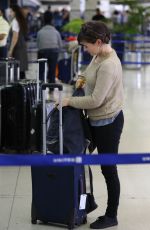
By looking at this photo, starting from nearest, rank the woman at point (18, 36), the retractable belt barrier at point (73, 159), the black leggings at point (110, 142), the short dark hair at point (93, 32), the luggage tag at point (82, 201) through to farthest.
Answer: the retractable belt barrier at point (73, 159), the short dark hair at point (93, 32), the black leggings at point (110, 142), the luggage tag at point (82, 201), the woman at point (18, 36)

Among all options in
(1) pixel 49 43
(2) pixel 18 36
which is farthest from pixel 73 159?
(1) pixel 49 43

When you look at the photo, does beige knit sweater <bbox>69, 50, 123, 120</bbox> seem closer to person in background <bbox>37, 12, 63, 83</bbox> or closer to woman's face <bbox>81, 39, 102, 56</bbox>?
woman's face <bbox>81, 39, 102, 56</bbox>

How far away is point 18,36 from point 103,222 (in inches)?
241

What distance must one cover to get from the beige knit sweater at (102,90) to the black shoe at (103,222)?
2.74ft

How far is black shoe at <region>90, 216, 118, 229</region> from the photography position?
13.7 ft

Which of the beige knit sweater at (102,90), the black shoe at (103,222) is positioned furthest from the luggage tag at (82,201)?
the beige knit sweater at (102,90)

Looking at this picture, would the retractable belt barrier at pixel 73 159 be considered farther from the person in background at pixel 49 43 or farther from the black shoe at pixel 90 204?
the person in background at pixel 49 43

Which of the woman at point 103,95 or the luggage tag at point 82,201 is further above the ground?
the woman at point 103,95

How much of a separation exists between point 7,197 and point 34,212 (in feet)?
2.41

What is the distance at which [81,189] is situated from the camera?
4.11m

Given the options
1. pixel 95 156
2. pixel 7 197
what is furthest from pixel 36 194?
pixel 95 156

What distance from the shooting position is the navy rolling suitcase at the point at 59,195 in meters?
4.04

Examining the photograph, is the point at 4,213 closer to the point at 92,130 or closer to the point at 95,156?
the point at 92,130

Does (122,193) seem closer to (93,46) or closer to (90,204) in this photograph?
(90,204)
